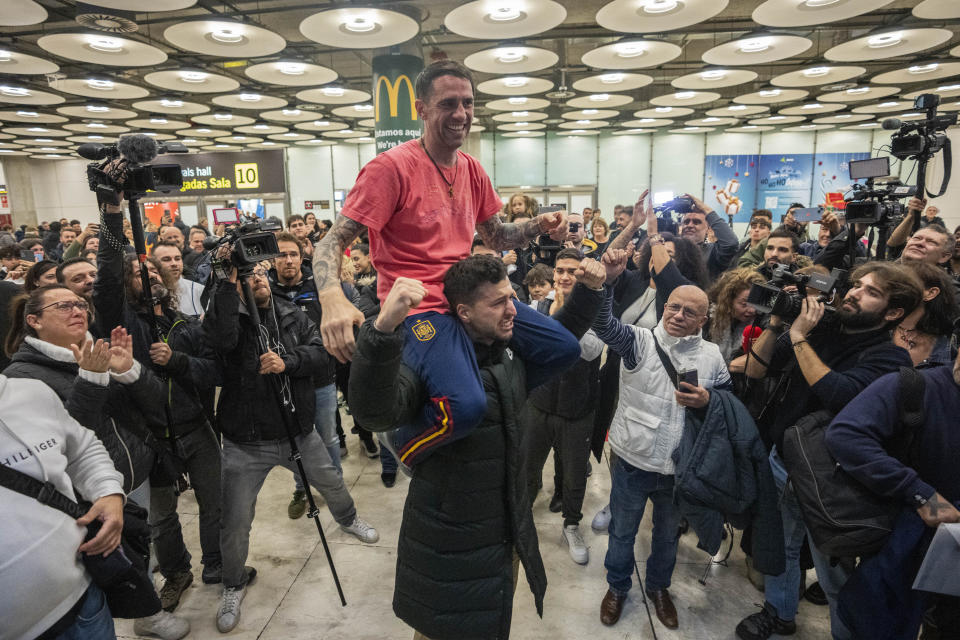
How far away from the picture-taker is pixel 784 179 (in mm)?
16625

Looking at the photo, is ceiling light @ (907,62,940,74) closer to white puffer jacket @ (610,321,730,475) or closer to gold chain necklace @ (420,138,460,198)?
white puffer jacket @ (610,321,730,475)

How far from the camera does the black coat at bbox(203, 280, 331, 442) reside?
250 cm

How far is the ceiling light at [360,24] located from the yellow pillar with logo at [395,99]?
97 cm

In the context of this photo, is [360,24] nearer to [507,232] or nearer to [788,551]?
[507,232]

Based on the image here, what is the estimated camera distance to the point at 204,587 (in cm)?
287

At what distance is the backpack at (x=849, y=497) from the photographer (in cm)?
173

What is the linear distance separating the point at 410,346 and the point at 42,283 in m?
2.97

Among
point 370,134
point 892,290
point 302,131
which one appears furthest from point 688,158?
point 892,290

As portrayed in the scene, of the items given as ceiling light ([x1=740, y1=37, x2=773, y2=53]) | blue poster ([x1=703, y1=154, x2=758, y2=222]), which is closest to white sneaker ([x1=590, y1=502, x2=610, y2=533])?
ceiling light ([x1=740, y1=37, x2=773, y2=53])

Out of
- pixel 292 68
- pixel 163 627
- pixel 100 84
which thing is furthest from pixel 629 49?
pixel 100 84

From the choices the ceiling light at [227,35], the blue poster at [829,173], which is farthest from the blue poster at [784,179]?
the ceiling light at [227,35]

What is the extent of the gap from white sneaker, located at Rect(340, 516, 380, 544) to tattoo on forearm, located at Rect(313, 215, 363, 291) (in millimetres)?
2312

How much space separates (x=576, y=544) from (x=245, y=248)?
2522 millimetres

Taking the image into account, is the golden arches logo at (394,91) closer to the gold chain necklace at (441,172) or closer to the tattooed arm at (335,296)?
the gold chain necklace at (441,172)
